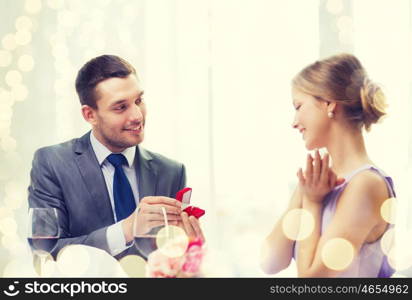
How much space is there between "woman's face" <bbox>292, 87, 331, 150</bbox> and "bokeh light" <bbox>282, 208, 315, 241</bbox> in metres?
0.20

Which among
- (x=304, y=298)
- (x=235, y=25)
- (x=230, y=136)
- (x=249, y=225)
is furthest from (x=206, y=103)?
(x=304, y=298)

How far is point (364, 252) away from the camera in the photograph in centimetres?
166

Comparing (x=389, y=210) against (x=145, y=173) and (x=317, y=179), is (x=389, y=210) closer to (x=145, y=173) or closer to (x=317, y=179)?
(x=317, y=179)

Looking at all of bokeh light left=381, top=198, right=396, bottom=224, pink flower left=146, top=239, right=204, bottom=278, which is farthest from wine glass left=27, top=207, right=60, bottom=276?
bokeh light left=381, top=198, right=396, bottom=224

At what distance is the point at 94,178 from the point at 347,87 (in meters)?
0.79

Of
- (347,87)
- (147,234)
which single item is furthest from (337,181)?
(147,234)

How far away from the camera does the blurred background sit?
5.96 ft

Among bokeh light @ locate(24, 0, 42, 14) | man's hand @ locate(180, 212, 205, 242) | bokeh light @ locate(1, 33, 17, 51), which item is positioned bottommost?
man's hand @ locate(180, 212, 205, 242)

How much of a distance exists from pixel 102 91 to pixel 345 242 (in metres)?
0.83

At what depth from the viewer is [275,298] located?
69.1 inches

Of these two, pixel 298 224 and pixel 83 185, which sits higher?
pixel 83 185

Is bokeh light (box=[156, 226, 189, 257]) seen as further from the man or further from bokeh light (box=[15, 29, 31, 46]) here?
bokeh light (box=[15, 29, 31, 46])

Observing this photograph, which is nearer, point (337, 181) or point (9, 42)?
point (337, 181)

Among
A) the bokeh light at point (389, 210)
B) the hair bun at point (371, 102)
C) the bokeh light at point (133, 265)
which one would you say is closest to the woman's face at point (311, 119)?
the hair bun at point (371, 102)
